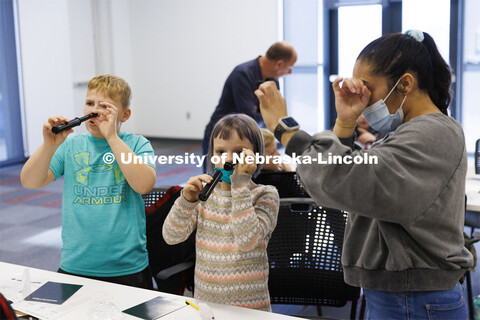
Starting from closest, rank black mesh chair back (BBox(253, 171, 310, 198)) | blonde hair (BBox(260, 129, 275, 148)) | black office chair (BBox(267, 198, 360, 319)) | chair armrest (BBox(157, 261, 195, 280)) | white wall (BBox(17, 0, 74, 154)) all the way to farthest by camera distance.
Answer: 1. chair armrest (BBox(157, 261, 195, 280))
2. black office chair (BBox(267, 198, 360, 319))
3. black mesh chair back (BBox(253, 171, 310, 198))
4. blonde hair (BBox(260, 129, 275, 148))
5. white wall (BBox(17, 0, 74, 154))

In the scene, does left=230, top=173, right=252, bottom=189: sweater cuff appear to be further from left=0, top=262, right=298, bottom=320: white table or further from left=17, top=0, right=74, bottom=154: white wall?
left=17, top=0, right=74, bottom=154: white wall

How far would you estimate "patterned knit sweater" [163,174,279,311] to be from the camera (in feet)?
5.30

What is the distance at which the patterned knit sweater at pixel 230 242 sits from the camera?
1.62 meters

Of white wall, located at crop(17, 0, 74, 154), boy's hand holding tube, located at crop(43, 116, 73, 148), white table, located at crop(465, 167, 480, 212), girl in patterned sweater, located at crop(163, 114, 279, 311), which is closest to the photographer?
girl in patterned sweater, located at crop(163, 114, 279, 311)

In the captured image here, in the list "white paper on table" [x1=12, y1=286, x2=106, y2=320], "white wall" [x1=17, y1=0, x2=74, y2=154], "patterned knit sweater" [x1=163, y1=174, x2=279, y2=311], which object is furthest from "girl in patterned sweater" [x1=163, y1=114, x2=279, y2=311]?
"white wall" [x1=17, y1=0, x2=74, y2=154]

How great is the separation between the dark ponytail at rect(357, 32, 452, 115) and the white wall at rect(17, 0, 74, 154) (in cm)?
734

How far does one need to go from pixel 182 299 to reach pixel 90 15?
7820mm

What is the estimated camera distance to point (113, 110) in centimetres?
177

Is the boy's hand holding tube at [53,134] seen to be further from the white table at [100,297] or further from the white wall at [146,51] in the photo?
the white wall at [146,51]

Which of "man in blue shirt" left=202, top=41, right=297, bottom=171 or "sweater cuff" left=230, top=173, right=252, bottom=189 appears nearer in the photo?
"sweater cuff" left=230, top=173, right=252, bottom=189

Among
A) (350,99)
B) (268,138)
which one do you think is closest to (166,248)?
(268,138)

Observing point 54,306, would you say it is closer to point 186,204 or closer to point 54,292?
point 54,292

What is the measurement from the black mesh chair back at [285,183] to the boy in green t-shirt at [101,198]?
3.20 feet

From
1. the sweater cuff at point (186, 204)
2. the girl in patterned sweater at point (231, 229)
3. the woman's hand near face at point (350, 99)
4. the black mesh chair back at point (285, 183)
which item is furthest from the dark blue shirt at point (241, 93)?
the woman's hand near face at point (350, 99)
